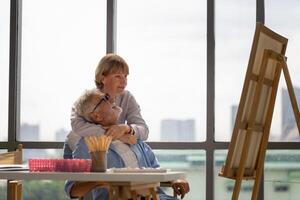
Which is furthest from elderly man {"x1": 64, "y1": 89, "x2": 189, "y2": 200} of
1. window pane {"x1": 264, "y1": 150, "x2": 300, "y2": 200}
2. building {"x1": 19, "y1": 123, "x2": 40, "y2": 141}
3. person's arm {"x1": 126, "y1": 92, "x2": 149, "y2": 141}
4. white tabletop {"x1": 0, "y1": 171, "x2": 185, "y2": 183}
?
building {"x1": 19, "y1": 123, "x2": 40, "y2": 141}

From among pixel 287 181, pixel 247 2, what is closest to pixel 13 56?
pixel 247 2

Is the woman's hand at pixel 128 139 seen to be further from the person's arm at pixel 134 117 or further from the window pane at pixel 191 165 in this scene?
the window pane at pixel 191 165

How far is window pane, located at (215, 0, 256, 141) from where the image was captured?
486cm

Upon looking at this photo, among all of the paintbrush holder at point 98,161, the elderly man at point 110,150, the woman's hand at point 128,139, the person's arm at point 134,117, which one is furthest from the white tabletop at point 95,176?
the person's arm at point 134,117

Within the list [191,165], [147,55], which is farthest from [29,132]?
[191,165]

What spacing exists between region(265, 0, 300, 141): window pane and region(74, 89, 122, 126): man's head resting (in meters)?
1.58

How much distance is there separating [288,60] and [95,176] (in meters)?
2.33

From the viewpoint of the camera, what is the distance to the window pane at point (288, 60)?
4785mm

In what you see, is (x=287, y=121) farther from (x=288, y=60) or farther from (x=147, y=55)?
(x=147, y=55)

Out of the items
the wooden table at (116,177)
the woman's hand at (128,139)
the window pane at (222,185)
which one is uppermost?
the woman's hand at (128,139)

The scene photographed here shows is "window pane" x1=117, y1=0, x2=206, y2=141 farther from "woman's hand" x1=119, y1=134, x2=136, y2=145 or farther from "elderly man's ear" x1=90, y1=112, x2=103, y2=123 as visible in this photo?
"elderly man's ear" x1=90, y1=112, x2=103, y2=123

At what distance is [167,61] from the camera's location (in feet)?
16.3

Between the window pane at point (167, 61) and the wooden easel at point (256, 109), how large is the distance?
1.19m

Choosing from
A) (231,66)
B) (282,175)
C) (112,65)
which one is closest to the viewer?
(112,65)
